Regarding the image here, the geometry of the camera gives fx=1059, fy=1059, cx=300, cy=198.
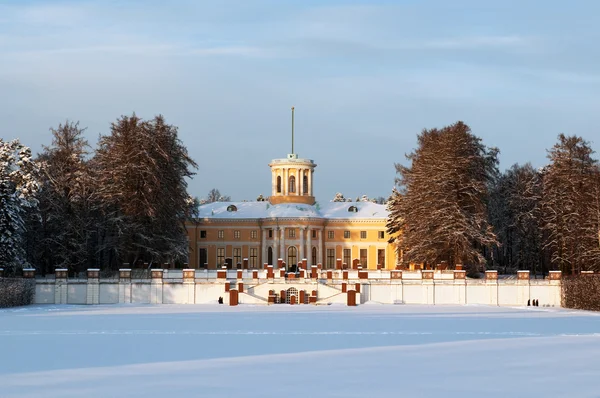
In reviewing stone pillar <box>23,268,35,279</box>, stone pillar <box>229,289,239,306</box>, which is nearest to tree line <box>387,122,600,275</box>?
stone pillar <box>229,289,239,306</box>

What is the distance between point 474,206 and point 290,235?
101ft

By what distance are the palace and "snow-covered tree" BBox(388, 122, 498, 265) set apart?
79.0 ft

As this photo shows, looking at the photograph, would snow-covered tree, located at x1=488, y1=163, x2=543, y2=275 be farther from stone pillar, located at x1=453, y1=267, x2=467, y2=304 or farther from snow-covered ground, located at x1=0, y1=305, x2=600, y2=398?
snow-covered ground, located at x1=0, y1=305, x2=600, y2=398

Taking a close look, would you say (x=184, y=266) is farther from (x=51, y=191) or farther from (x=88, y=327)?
(x=88, y=327)

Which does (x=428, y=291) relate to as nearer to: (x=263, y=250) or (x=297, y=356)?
(x=297, y=356)

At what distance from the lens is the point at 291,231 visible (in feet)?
346

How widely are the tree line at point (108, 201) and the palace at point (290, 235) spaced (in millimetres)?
28438


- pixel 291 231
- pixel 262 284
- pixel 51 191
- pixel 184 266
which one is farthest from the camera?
pixel 291 231

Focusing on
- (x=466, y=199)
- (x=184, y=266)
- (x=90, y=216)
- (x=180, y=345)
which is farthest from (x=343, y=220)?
(x=180, y=345)

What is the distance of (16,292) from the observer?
194ft

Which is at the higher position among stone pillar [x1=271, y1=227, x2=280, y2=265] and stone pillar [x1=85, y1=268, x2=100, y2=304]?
stone pillar [x1=271, y1=227, x2=280, y2=265]

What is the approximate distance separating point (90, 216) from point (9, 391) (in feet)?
168

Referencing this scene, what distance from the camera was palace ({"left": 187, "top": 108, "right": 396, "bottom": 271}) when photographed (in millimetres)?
105500

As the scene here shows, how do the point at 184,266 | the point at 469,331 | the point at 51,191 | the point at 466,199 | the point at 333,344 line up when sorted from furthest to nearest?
the point at 184,266 < the point at 466,199 < the point at 51,191 < the point at 469,331 < the point at 333,344
